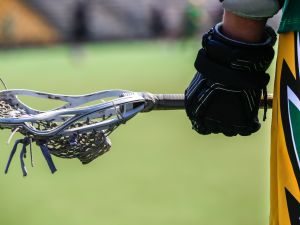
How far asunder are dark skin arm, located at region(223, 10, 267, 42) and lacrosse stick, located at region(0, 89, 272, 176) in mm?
318

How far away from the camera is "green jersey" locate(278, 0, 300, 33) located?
5.63 feet

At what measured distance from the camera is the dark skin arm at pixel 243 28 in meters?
1.83

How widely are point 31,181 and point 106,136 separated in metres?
3.04

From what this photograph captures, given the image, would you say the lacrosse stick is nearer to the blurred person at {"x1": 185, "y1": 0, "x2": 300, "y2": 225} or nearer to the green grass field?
the blurred person at {"x1": 185, "y1": 0, "x2": 300, "y2": 225}

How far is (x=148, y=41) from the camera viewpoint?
16.8 metres

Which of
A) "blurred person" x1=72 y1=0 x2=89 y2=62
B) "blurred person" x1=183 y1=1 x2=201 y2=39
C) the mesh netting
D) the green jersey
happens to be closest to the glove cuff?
the green jersey

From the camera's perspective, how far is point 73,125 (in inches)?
79.8

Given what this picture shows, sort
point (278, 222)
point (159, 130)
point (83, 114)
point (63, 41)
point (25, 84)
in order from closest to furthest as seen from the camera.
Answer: point (278, 222)
point (83, 114)
point (159, 130)
point (25, 84)
point (63, 41)

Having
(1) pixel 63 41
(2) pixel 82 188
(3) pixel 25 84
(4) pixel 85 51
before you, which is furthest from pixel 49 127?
(1) pixel 63 41

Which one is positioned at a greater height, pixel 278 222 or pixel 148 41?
pixel 278 222

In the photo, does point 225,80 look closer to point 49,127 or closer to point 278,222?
point 278,222

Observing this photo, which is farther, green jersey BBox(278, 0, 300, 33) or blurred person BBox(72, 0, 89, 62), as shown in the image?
blurred person BBox(72, 0, 89, 62)

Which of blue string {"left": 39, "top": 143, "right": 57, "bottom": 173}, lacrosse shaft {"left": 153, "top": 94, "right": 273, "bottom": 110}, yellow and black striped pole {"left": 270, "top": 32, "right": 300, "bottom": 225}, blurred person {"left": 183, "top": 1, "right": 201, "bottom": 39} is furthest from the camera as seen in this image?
blurred person {"left": 183, "top": 1, "right": 201, "bottom": 39}

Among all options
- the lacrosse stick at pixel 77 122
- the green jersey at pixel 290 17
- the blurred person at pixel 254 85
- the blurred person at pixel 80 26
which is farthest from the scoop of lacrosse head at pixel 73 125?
the blurred person at pixel 80 26
